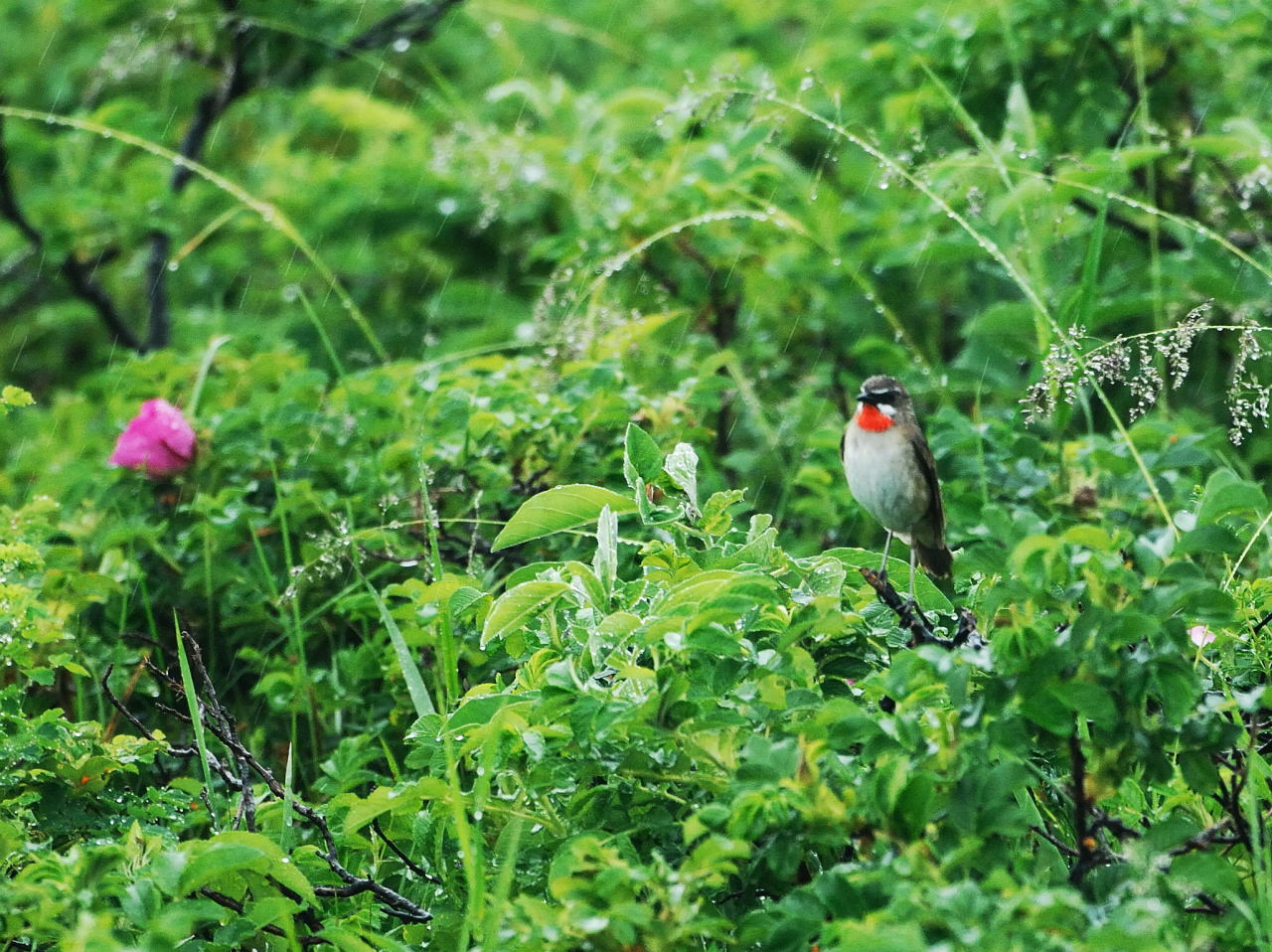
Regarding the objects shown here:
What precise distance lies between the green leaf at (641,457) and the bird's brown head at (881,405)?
0.89 meters

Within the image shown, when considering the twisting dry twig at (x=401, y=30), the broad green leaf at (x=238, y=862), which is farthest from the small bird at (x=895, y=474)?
the twisting dry twig at (x=401, y=30)

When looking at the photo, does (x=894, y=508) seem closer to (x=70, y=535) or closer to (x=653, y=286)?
(x=653, y=286)

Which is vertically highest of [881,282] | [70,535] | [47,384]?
[881,282]

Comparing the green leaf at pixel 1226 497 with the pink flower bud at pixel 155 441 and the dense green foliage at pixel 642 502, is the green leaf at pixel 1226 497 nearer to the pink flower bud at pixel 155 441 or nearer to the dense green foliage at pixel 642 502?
the dense green foliage at pixel 642 502

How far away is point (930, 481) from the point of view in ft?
9.91

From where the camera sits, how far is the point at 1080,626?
188 centimetres

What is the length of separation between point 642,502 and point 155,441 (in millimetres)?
1955

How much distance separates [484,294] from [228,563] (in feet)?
6.57

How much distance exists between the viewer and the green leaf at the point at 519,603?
209 centimetres

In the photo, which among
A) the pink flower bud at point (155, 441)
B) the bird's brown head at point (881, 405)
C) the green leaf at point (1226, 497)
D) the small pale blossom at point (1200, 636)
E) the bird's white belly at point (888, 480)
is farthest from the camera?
the pink flower bud at point (155, 441)

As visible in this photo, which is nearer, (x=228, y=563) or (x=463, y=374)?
(x=228, y=563)

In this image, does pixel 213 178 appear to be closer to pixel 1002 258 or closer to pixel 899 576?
pixel 1002 258

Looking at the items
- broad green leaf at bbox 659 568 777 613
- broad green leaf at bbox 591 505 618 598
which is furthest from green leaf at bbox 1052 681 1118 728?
broad green leaf at bbox 591 505 618 598

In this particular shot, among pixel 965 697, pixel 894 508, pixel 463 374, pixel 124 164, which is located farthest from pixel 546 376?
pixel 124 164
